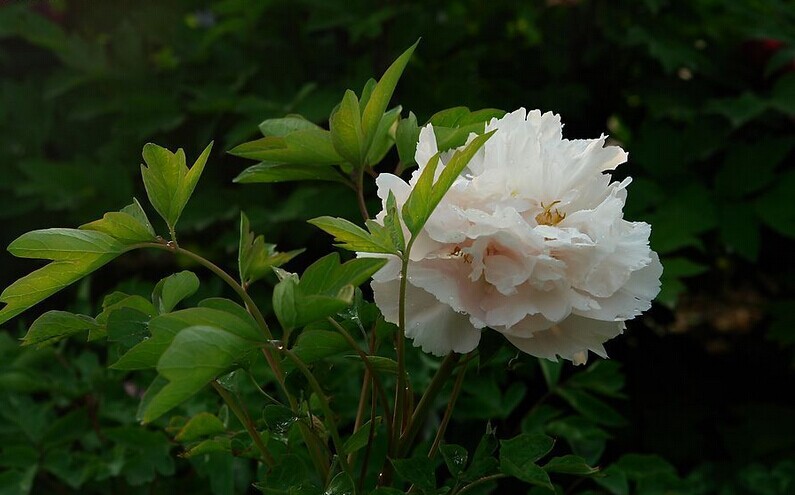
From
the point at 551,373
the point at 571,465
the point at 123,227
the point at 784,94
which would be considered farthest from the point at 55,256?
the point at 784,94

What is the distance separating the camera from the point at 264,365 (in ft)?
4.19

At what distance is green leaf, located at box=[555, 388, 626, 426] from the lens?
46.1 inches

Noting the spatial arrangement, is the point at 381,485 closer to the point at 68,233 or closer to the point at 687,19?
the point at 68,233

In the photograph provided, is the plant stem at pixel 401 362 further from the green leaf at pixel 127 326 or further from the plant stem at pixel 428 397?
the green leaf at pixel 127 326

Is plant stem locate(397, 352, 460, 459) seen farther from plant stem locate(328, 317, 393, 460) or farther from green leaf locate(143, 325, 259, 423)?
green leaf locate(143, 325, 259, 423)

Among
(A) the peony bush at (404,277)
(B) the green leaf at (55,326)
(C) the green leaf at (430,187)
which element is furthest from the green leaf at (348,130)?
(B) the green leaf at (55,326)

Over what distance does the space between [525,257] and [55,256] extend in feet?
1.03

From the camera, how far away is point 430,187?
1.89ft

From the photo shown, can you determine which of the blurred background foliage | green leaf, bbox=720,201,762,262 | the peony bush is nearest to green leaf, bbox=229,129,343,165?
the peony bush

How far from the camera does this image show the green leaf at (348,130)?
657 millimetres

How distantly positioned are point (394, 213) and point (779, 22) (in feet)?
4.42

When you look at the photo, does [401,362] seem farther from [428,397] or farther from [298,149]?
[298,149]

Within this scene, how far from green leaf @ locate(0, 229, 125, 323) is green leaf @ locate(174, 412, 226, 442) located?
0.21 meters

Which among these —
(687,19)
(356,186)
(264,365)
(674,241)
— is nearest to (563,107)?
(687,19)
